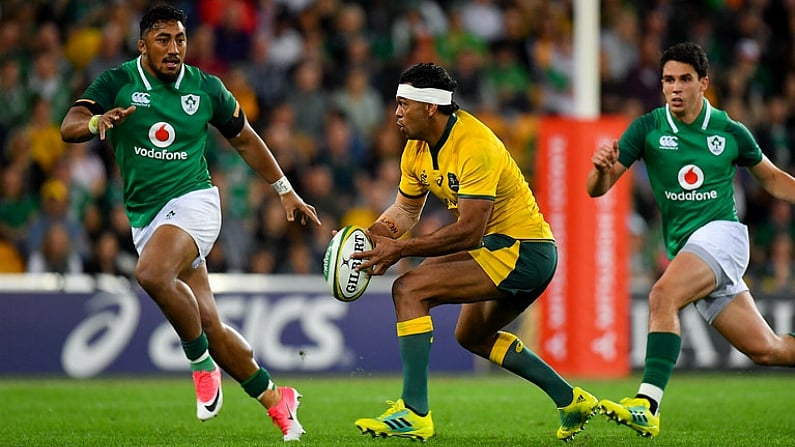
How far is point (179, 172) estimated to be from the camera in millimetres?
7605

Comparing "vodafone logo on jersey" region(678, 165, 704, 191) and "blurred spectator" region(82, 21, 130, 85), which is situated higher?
"blurred spectator" region(82, 21, 130, 85)

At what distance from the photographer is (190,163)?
7.66m

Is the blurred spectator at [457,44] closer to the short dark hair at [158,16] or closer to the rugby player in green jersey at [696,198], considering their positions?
the rugby player in green jersey at [696,198]

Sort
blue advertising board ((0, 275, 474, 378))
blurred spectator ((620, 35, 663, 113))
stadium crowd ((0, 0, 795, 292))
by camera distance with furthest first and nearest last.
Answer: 1. blurred spectator ((620, 35, 663, 113))
2. stadium crowd ((0, 0, 795, 292))
3. blue advertising board ((0, 275, 474, 378))

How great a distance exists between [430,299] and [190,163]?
1685 mm

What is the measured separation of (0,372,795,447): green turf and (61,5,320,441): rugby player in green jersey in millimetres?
383

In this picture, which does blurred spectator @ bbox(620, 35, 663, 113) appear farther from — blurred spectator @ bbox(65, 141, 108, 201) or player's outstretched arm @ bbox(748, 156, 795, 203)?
player's outstretched arm @ bbox(748, 156, 795, 203)

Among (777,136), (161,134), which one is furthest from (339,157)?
(161,134)

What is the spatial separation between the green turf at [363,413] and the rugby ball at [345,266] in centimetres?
88

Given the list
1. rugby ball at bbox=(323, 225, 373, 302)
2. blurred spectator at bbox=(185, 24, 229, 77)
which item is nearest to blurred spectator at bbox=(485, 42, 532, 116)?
blurred spectator at bbox=(185, 24, 229, 77)

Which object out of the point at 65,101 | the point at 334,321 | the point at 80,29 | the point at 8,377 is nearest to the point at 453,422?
the point at 334,321

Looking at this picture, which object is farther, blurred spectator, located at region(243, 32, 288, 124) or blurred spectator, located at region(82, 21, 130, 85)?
blurred spectator, located at region(243, 32, 288, 124)

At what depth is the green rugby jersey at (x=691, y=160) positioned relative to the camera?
26.3 ft

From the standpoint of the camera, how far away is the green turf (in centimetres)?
761
